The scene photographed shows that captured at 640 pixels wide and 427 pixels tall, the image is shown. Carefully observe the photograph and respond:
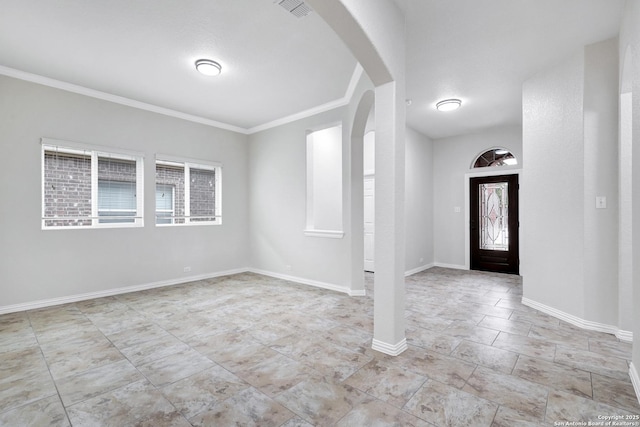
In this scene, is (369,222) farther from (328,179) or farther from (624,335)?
(624,335)

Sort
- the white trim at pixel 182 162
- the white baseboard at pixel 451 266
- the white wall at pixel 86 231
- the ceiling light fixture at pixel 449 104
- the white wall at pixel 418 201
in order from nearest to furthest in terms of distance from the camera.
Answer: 1. the white wall at pixel 86 231
2. the ceiling light fixture at pixel 449 104
3. the white trim at pixel 182 162
4. the white wall at pixel 418 201
5. the white baseboard at pixel 451 266

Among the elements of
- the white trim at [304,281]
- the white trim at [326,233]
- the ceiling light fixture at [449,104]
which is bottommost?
the white trim at [304,281]

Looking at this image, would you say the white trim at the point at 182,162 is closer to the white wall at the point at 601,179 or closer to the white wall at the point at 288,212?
the white wall at the point at 288,212

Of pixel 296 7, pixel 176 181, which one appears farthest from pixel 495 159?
pixel 176 181

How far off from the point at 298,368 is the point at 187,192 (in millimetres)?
4174

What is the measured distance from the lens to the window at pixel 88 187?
13.3ft

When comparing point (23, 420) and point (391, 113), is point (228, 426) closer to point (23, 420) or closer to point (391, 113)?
point (23, 420)

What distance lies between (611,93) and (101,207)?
640 centimetres

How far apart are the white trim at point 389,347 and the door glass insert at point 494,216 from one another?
15.3 feet

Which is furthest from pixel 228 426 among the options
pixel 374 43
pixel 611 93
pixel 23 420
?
pixel 611 93

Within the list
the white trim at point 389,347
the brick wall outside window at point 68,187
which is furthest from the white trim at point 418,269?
the brick wall outside window at point 68,187

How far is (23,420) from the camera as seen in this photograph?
5.86 feet

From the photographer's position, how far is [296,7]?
8.38ft

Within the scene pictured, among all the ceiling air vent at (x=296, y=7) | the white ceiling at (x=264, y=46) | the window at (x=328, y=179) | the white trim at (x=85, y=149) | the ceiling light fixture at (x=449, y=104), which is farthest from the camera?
the window at (x=328, y=179)
